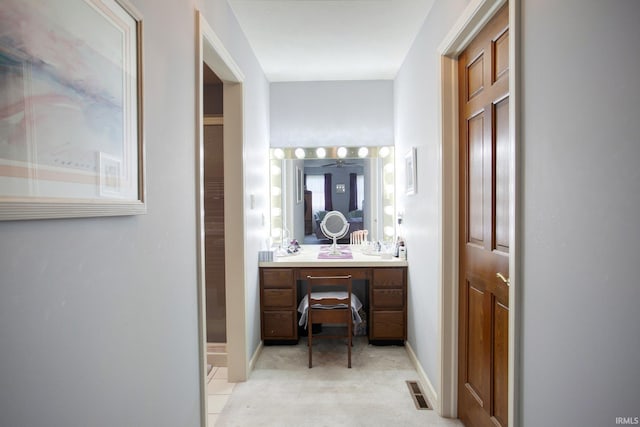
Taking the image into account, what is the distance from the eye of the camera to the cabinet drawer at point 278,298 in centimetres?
310

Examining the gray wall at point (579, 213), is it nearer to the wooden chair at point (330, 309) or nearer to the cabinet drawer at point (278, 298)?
the wooden chair at point (330, 309)

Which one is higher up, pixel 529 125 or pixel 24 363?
pixel 529 125

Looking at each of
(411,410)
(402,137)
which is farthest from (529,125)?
(402,137)

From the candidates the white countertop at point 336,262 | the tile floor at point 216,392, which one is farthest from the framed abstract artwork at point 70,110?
the white countertop at point 336,262

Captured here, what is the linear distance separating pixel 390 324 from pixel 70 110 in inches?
113

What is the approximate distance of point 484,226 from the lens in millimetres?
1690

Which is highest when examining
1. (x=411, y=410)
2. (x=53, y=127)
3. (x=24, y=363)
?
(x=53, y=127)

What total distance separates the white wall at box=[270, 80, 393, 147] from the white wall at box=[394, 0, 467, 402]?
51cm

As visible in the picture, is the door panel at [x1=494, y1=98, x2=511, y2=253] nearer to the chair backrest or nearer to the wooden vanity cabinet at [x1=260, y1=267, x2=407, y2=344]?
the chair backrest

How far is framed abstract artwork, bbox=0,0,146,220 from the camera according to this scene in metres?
0.66

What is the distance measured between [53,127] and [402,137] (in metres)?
2.88

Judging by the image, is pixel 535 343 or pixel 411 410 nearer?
pixel 535 343

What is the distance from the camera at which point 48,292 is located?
758mm

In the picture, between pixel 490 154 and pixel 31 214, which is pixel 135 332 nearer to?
pixel 31 214
